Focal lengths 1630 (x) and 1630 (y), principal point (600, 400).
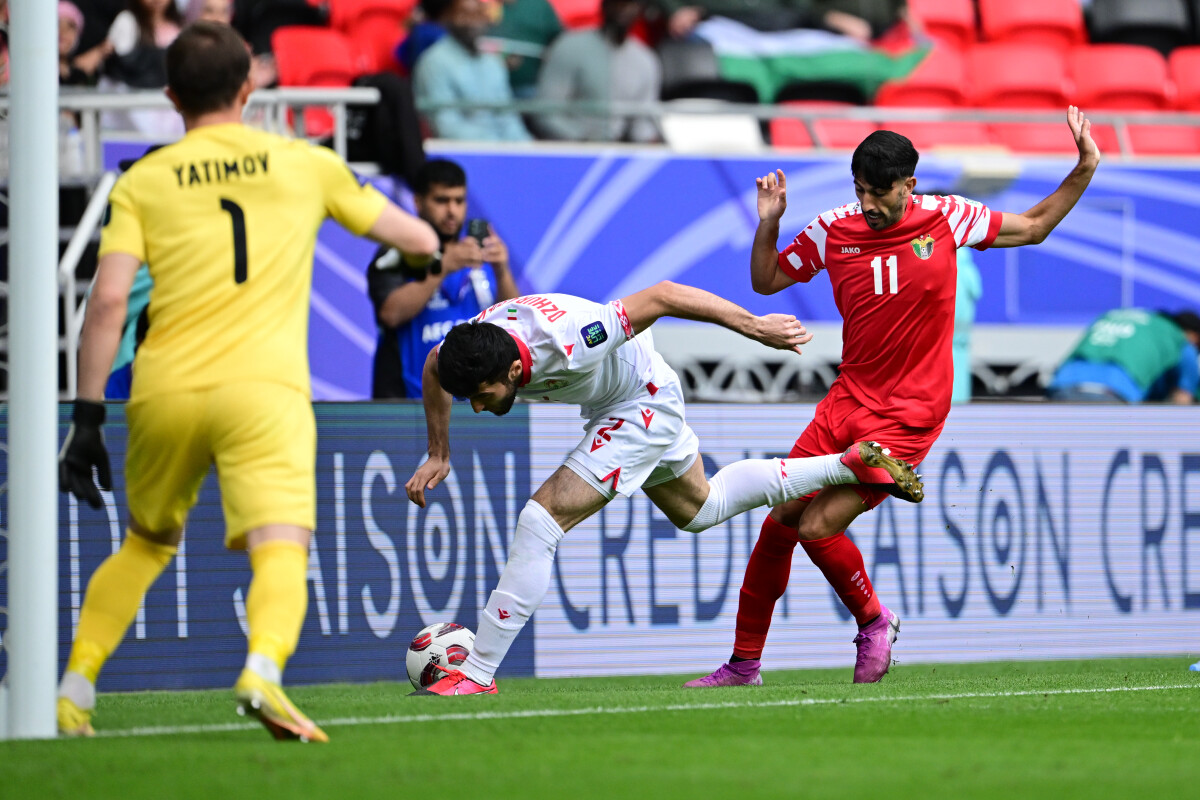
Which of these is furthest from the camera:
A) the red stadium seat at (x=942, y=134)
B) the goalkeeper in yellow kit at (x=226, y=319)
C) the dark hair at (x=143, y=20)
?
the red stadium seat at (x=942, y=134)

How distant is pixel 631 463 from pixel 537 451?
201 cm

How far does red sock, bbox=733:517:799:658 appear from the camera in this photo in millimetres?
6518

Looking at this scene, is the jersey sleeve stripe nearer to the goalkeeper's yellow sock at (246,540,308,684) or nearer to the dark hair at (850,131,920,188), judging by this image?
the dark hair at (850,131,920,188)

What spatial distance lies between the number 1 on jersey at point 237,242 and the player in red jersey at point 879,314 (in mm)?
2638

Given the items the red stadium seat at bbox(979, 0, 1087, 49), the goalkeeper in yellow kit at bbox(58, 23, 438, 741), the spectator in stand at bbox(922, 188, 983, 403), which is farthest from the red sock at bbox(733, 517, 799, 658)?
the red stadium seat at bbox(979, 0, 1087, 49)

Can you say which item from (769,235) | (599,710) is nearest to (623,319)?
(769,235)

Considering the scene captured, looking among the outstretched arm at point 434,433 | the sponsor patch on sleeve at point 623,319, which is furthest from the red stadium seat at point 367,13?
the sponsor patch on sleeve at point 623,319

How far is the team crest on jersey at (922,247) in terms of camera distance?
6.25 meters

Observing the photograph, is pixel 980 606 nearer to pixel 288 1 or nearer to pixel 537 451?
pixel 537 451

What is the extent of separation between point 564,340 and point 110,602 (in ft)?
5.89

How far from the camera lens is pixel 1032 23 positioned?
15.4m

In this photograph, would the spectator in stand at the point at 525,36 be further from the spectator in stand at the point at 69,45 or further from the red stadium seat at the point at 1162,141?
the red stadium seat at the point at 1162,141

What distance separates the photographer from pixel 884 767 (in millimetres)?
3846

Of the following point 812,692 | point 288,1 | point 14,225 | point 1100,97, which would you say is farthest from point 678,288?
point 1100,97
